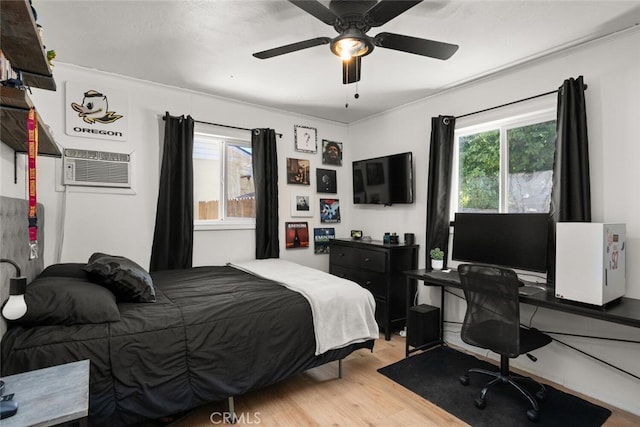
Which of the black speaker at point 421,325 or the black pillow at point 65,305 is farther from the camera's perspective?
the black speaker at point 421,325

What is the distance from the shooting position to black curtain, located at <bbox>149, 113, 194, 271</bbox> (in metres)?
3.28

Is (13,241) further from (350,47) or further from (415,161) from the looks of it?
(415,161)

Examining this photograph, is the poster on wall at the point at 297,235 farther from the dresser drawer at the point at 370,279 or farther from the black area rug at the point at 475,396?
the black area rug at the point at 475,396

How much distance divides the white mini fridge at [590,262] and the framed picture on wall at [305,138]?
2.98 meters

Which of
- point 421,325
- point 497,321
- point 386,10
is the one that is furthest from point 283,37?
point 421,325

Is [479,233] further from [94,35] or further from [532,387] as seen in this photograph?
[94,35]

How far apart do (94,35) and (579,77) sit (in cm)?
362

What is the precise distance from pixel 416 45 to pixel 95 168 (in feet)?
9.51

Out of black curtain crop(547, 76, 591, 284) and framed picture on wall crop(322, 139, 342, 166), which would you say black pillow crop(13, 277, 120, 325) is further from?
framed picture on wall crop(322, 139, 342, 166)

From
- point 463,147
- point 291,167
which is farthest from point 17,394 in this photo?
point 463,147

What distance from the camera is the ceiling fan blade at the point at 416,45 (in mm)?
1975

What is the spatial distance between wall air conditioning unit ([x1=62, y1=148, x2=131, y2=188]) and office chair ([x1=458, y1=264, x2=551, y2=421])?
3.13 meters

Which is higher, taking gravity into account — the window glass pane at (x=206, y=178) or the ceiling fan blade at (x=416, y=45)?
the ceiling fan blade at (x=416, y=45)

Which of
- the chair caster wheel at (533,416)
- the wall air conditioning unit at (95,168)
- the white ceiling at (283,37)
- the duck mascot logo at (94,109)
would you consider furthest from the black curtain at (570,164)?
the duck mascot logo at (94,109)
